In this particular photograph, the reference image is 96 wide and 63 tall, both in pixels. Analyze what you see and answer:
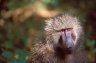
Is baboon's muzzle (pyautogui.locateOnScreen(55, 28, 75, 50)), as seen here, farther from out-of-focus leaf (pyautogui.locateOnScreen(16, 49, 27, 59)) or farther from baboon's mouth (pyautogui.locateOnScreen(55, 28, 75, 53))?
out-of-focus leaf (pyautogui.locateOnScreen(16, 49, 27, 59))

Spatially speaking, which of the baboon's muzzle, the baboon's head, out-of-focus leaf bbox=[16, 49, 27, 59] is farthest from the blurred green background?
the baboon's muzzle

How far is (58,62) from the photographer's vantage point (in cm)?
778

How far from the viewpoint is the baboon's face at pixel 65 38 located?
7488 millimetres

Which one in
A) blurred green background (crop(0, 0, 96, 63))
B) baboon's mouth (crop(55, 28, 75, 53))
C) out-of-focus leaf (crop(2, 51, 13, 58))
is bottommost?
out-of-focus leaf (crop(2, 51, 13, 58))

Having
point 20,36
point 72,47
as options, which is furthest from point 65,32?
point 20,36

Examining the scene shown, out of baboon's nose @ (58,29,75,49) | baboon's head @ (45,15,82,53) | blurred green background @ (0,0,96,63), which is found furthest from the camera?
blurred green background @ (0,0,96,63)

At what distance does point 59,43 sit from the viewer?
7680 millimetres

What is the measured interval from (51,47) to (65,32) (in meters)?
0.31

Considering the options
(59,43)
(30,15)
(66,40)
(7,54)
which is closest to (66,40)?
(66,40)

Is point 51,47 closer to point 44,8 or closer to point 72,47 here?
point 72,47

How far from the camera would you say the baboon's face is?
7.49m

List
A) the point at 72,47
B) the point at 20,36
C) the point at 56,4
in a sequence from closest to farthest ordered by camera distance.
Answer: the point at 72,47
the point at 20,36
the point at 56,4

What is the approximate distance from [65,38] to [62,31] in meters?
0.15

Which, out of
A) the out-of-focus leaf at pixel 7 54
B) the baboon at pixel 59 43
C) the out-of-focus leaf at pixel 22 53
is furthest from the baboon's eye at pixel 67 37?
the out-of-focus leaf at pixel 7 54
